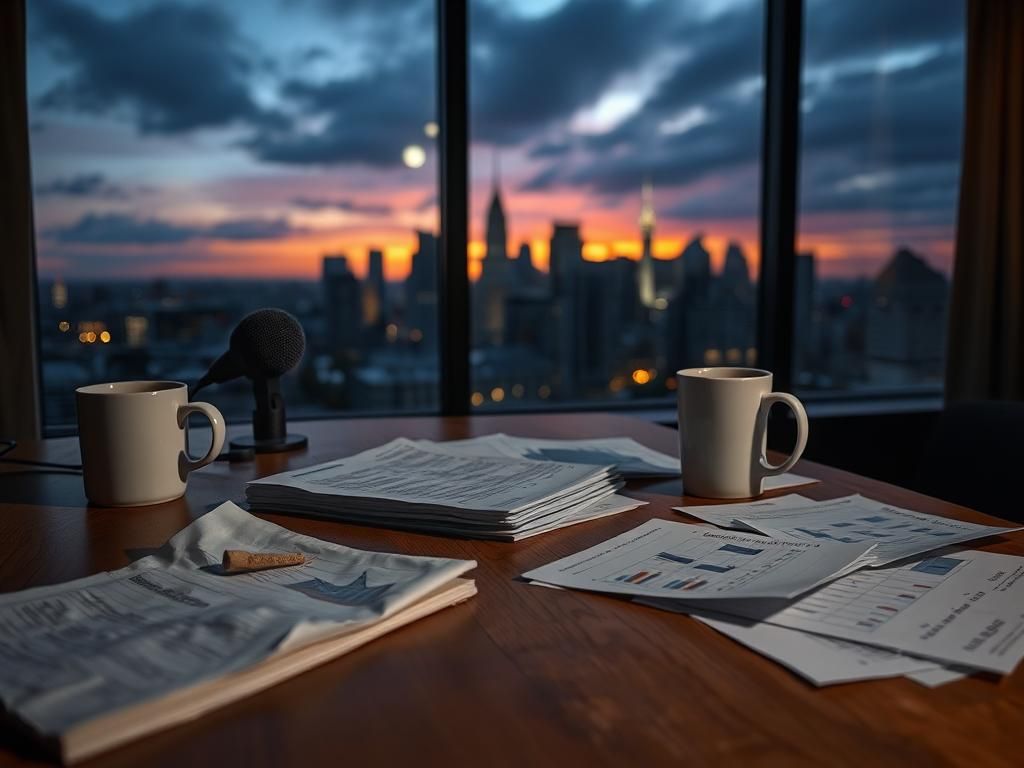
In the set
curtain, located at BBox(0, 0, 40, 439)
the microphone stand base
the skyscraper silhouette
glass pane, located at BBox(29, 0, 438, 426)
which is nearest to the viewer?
the microphone stand base

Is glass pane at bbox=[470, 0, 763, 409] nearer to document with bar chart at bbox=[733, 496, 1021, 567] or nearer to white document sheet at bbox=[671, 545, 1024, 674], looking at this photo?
document with bar chart at bbox=[733, 496, 1021, 567]

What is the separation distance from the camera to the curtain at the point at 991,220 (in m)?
2.62

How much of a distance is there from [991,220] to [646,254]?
1048mm

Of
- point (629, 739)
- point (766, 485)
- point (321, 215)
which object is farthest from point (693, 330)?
point (629, 739)

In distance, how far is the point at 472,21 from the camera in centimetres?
251

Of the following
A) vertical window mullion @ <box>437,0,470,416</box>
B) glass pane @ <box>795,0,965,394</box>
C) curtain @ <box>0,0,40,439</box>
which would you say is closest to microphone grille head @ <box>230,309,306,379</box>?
curtain @ <box>0,0,40,439</box>

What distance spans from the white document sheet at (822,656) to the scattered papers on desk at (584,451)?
42cm

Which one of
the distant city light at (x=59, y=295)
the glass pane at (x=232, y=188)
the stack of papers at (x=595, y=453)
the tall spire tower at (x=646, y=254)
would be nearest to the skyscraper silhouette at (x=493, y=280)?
the glass pane at (x=232, y=188)

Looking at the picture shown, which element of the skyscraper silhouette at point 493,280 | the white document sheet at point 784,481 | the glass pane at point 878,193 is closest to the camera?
the white document sheet at point 784,481

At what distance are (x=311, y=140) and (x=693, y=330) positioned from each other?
1.31 metres

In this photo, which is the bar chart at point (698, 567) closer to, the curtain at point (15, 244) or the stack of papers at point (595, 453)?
the stack of papers at point (595, 453)

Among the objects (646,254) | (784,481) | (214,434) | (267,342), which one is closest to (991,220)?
(646,254)

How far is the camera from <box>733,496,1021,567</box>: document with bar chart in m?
0.74

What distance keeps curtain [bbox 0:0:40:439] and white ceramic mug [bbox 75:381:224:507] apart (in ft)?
4.59
